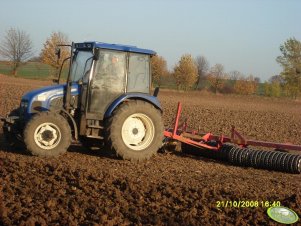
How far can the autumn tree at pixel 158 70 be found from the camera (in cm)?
5930

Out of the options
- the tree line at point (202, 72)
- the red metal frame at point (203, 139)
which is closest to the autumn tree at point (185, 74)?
the tree line at point (202, 72)

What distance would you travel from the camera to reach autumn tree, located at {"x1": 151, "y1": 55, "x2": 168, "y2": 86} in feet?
195

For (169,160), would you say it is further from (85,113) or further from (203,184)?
(203,184)

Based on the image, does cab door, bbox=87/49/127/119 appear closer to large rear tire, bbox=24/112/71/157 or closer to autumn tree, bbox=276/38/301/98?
large rear tire, bbox=24/112/71/157

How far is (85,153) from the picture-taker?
346 inches

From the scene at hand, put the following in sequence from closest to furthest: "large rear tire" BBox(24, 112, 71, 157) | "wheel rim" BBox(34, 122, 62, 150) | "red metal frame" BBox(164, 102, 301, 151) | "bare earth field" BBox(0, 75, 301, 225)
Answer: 1. "bare earth field" BBox(0, 75, 301, 225)
2. "large rear tire" BBox(24, 112, 71, 157)
3. "wheel rim" BBox(34, 122, 62, 150)
4. "red metal frame" BBox(164, 102, 301, 151)

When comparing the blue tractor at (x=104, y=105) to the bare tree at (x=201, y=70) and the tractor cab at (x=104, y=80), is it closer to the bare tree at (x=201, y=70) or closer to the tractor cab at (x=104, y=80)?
the tractor cab at (x=104, y=80)

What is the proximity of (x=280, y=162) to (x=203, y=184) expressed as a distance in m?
2.34

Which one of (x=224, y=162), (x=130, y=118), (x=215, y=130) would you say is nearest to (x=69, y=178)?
(x=130, y=118)

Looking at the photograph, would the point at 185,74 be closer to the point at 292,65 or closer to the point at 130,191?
the point at 292,65

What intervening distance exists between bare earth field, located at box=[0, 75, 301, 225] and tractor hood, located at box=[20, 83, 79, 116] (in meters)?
0.81

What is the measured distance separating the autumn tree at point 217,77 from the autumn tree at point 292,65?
1178cm

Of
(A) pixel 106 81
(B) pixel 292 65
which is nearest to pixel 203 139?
(A) pixel 106 81

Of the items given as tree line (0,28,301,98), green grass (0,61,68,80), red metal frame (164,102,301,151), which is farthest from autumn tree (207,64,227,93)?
red metal frame (164,102,301,151)
